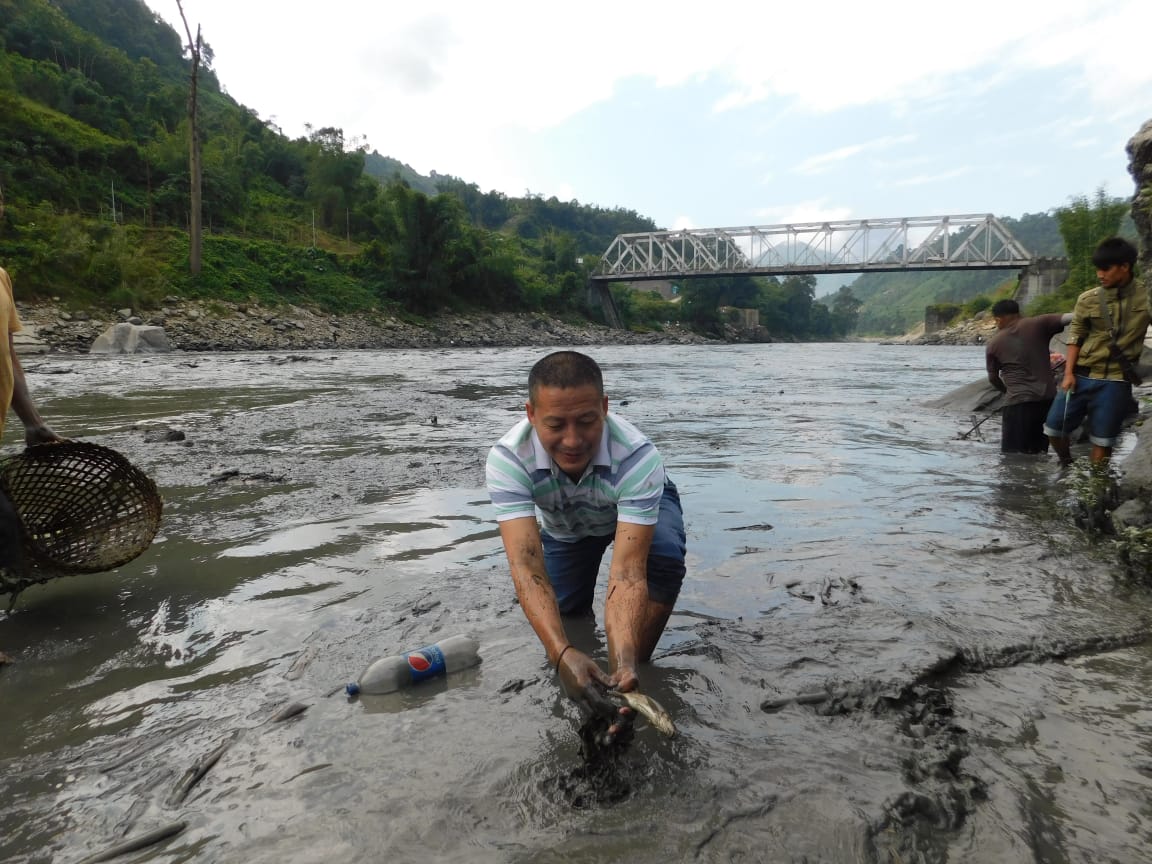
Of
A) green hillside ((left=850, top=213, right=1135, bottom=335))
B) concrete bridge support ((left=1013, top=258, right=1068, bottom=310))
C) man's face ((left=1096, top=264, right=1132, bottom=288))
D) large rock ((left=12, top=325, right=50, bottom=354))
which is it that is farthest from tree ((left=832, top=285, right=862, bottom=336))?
man's face ((left=1096, top=264, right=1132, bottom=288))

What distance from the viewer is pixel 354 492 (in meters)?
5.93

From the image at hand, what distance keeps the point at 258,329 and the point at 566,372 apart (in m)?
34.8

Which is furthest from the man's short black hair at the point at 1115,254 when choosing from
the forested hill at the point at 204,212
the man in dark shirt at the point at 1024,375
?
the forested hill at the point at 204,212

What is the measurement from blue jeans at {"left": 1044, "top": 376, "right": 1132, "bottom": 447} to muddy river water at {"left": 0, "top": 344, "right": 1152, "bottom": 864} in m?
→ 0.53

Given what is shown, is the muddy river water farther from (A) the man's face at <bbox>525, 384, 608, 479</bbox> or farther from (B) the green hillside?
(B) the green hillside

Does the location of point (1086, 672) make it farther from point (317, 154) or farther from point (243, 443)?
point (317, 154)

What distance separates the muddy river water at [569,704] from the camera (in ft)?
6.51

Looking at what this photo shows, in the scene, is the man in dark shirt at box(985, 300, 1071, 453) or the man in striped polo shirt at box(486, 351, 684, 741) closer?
the man in striped polo shirt at box(486, 351, 684, 741)

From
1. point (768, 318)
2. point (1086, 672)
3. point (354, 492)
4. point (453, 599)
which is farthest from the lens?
point (768, 318)

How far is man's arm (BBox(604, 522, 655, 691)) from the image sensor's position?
8.05ft

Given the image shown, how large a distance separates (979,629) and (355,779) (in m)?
2.73

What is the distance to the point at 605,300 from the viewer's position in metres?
78.3

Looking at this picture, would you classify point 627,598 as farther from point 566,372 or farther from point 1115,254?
point 1115,254

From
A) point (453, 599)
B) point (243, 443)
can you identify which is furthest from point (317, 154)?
point (453, 599)
